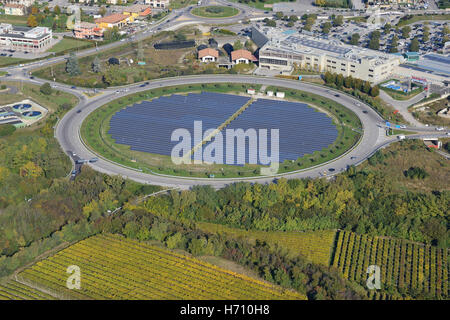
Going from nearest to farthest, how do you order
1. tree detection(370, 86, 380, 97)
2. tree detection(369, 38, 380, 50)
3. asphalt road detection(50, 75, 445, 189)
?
asphalt road detection(50, 75, 445, 189) < tree detection(370, 86, 380, 97) < tree detection(369, 38, 380, 50)

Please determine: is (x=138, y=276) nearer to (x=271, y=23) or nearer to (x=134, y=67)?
(x=134, y=67)

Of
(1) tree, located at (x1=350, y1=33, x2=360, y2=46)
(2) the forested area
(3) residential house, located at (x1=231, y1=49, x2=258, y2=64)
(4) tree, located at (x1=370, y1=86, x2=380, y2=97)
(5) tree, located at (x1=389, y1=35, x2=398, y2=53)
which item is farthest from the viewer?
(1) tree, located at (x1=350, y1=33, x2=360, y2=46)

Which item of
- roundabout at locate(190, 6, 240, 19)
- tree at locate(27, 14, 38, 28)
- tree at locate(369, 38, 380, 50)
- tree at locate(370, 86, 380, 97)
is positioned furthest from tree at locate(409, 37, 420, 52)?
tree at locate(27, 14, 38, 28)

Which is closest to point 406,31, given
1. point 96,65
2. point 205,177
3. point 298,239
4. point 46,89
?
point 96,65

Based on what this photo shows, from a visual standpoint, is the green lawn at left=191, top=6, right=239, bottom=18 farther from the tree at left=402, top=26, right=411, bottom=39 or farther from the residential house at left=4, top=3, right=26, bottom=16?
the residential house at left=4, top=3, right=26, bottom=16

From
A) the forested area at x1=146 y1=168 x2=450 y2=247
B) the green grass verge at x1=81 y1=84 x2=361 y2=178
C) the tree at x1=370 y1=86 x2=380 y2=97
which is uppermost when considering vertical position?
the tree at x1=370 y1=86 x2=380 y2=97

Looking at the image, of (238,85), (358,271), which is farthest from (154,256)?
Answer: (238,85)

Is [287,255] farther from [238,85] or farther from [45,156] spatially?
[238,85]
